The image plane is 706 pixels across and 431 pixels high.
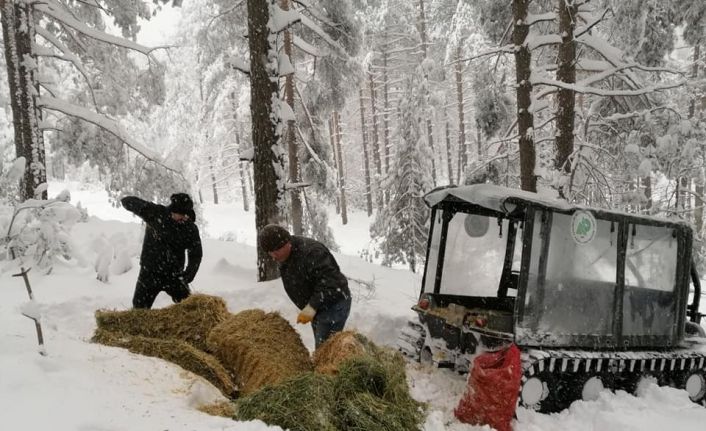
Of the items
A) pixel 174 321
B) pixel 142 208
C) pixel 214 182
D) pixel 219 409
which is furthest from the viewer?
pixel 214 182

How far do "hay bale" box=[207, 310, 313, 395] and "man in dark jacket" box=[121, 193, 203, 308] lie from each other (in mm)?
1226

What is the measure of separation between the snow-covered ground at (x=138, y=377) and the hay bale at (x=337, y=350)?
827 mm

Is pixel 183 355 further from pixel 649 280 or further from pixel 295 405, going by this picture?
pixel 649 280

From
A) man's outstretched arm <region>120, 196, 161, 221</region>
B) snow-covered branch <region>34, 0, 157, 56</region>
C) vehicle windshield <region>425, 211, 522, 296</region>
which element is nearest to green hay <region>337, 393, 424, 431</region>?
vehicle windshield <region>425, 211, 522, 296</region>

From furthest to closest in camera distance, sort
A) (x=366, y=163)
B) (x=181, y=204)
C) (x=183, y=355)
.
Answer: (x=366, y=163) < (x=181, y=204) < (x=183, y=355)

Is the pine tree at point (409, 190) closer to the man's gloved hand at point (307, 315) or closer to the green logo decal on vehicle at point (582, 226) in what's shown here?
the green logo decal on vehicle at point (582, 226)

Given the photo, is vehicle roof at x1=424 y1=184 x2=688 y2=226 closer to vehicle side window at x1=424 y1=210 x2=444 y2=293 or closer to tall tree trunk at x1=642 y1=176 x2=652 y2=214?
vehicle side window at x1=424 y1=210 x2=444 y2=293

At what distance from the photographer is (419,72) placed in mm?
20250

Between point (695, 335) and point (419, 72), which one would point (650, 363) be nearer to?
point (695, 335)

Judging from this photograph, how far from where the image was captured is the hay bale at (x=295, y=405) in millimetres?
3271

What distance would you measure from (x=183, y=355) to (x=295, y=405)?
176 centimetres

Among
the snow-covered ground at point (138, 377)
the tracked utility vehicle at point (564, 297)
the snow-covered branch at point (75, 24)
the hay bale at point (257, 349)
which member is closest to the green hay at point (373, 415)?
the snow-covered ground at point (138, 377)

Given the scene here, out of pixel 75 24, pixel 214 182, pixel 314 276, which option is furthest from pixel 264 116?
pixel 214 182

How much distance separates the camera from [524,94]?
9742 mm
